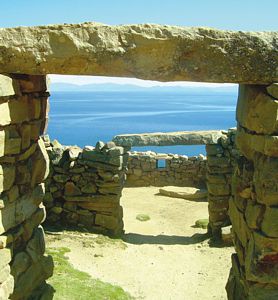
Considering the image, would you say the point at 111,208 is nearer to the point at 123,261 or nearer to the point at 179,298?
the point at 123,261

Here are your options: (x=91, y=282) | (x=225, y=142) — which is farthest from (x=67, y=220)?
(x=225, y=142)

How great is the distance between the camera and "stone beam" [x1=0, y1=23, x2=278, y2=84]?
3754mm

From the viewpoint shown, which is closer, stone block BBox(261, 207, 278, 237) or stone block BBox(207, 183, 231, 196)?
stone block BBox(261, 207, 278, 237)

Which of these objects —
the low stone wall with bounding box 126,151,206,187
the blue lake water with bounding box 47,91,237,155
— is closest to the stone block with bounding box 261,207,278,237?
the low stone wall with bounding box 126,151,206,187

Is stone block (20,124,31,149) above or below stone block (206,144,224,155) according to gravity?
above

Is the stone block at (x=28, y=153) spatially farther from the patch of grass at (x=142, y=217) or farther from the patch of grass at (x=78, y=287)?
the patch of grass at (x=142, y=217)

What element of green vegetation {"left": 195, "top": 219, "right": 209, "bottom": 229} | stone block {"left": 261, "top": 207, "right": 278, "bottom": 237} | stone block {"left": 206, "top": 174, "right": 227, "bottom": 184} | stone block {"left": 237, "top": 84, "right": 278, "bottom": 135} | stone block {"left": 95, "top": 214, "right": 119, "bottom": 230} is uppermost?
stone block {"left": 237, "top": 84, "right": 278, "bottom": 135}

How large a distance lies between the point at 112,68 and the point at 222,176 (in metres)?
6.58

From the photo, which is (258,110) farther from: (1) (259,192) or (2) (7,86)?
(2) (7,86)

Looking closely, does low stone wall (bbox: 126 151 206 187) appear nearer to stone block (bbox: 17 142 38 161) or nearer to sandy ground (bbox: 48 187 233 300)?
sandy ground (bbox: 48 187 233 300)

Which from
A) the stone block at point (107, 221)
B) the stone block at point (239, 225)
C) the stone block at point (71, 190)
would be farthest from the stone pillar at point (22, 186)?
the stone block at point (71, 190)

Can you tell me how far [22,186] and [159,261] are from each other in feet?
14.6

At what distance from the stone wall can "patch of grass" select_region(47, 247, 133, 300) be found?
4010 millimetres

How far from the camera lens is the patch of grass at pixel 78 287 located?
5.66 meters
